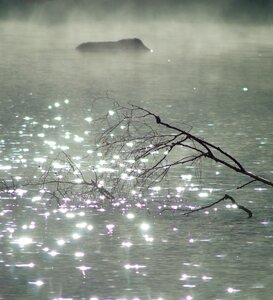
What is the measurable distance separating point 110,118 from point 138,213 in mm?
32762

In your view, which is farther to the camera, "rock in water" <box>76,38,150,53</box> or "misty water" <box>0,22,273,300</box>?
"rock in water" <box>76,38,150,53</box>

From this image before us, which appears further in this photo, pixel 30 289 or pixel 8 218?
pixel 8 218

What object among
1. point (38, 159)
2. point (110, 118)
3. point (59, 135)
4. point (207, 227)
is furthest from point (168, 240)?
point (110, 118)

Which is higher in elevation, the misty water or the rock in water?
the misty water

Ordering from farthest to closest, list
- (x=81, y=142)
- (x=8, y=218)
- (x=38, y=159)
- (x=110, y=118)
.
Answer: (x=110, y=118)
(x=81, y=142)
(x=38, y=159)
(x=8, y=218)

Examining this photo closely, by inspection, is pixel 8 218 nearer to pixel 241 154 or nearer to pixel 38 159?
pixel 38 159

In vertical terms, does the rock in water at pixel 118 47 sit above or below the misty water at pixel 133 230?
below

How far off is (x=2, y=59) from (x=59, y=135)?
87976 millimetres

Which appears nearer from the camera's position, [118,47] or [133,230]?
[133,230]

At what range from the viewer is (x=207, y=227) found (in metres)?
25.5

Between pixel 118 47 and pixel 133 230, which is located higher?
pixel 133 230

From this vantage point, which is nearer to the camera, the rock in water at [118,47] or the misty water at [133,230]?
the misty water at [133,230]

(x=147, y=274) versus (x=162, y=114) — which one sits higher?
(x=147, y=274)

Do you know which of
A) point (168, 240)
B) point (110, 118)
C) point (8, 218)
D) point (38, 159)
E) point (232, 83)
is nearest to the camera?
point (168, 240)
